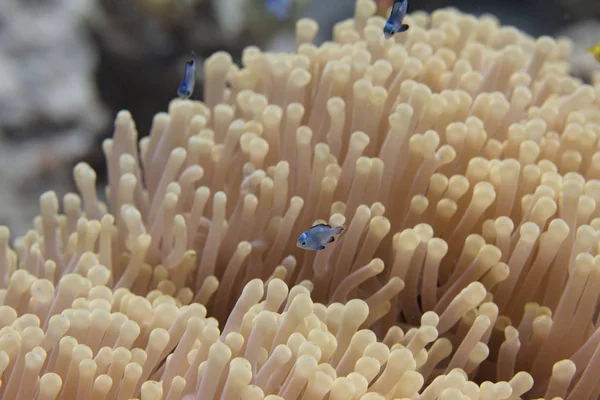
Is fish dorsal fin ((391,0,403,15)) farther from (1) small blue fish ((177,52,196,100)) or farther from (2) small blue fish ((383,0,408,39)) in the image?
(1) small blue fish ((177,52,196,100))

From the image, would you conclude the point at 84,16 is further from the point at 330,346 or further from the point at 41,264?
the point at 330,346

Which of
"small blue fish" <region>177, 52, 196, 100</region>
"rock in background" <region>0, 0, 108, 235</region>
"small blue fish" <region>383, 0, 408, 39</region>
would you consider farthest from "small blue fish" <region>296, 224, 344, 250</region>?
"rock in background" <region>0, 0, 108, 235</region>

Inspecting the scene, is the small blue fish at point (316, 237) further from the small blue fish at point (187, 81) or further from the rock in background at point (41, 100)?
the rock in background at point (41, 100)

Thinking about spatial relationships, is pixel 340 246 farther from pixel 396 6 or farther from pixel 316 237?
pixel 396 6

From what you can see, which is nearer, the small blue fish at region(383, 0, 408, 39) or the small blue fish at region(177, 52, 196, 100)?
the small blue fish at region(383, 0, 408, 39)

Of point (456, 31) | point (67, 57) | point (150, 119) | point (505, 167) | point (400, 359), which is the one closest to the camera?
point (400, 359)

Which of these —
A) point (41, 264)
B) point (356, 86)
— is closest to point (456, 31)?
point (356, 86)
